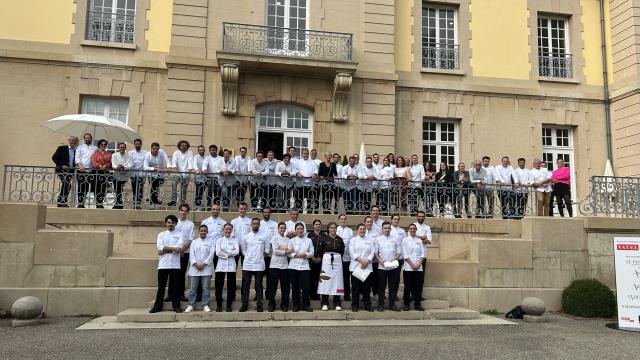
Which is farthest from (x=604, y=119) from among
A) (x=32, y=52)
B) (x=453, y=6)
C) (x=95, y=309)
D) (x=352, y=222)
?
(x=32, y=52)

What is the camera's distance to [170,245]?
870cm

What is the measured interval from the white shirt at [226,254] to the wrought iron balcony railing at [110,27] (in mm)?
8883

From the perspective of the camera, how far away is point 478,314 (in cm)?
927

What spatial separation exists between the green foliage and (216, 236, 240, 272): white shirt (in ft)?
21.8

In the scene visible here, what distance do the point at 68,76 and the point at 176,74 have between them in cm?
302

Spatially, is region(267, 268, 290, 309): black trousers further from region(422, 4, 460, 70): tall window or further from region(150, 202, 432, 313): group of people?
region(422, 4, 460, 70): tall window

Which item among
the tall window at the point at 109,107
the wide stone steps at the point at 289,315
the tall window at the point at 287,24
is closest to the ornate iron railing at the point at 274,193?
the wide stone steps at the point at 289,315

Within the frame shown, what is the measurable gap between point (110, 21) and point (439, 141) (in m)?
10.7

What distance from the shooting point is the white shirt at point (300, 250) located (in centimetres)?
880

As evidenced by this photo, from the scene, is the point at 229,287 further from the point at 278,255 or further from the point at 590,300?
the point at 590,300

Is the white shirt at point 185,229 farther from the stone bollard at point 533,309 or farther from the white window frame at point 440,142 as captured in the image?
the white window frame at point 440,142

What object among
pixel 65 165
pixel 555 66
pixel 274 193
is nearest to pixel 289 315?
pixel 274 193

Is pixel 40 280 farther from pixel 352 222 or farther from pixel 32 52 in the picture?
pixel 32 52

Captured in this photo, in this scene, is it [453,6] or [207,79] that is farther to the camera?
[453,6]
